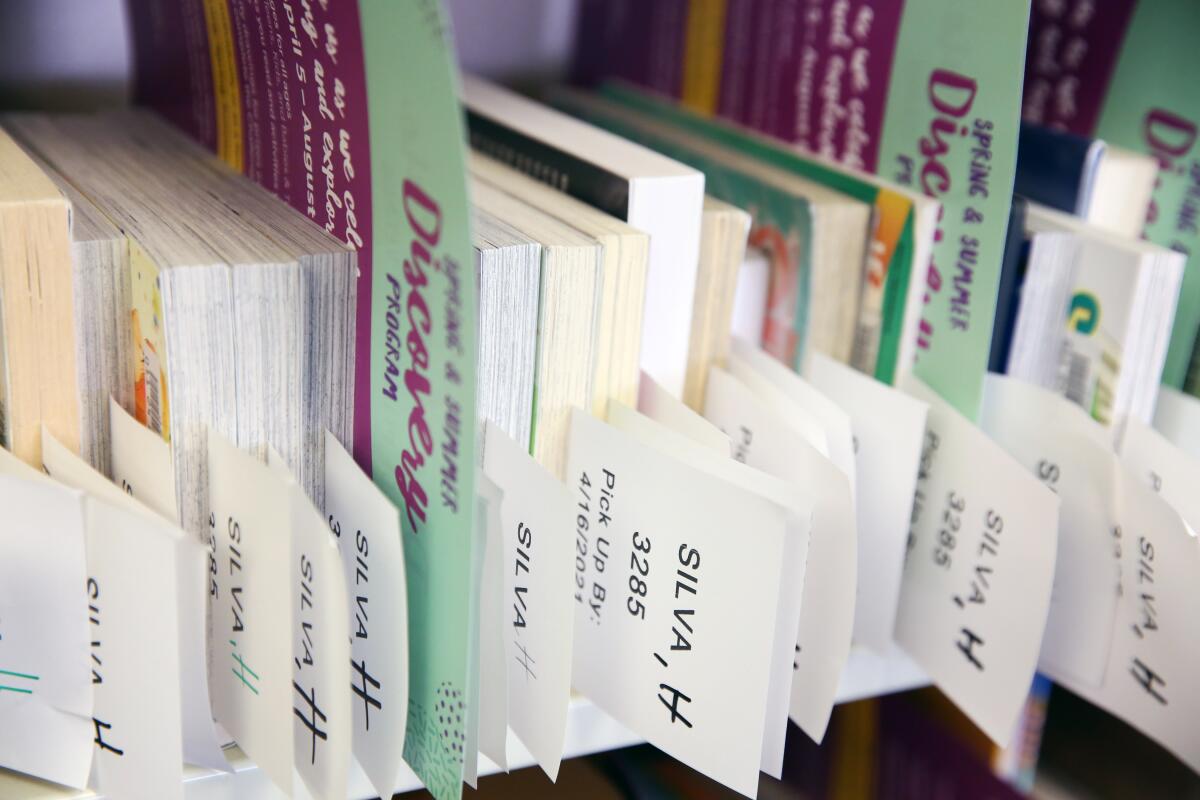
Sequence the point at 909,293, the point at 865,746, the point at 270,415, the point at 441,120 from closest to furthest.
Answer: the point at 441,120 → the point at 270,415 → the point at 909,293 → the point at 865,746

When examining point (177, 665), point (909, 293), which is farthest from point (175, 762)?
point (909, 293)

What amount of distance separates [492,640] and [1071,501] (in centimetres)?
34

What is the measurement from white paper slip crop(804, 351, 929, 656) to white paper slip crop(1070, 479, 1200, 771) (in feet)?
0.38

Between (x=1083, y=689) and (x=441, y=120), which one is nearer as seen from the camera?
(x=441, y=120)

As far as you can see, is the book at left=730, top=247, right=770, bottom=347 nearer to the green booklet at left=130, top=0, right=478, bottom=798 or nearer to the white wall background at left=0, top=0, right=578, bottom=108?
the green booklet at left=130, top=0, right=478, bottom=798

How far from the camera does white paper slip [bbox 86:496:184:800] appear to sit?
0.50 meters

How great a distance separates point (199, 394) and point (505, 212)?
0.18 metres

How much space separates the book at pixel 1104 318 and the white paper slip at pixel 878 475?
0.12m

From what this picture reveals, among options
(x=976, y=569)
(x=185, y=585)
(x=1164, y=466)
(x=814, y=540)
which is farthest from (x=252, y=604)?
(x=1164, y=466)

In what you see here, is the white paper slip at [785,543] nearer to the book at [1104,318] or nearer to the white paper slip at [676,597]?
the white paper slip at [676,597]

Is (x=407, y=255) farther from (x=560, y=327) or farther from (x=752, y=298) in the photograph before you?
(x=752, y=298)

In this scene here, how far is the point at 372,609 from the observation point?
543 mm

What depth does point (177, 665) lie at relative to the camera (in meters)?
0.51

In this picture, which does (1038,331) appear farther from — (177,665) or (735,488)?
(177,665)
